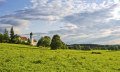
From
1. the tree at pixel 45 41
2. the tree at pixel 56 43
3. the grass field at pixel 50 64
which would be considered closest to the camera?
the grass field at pixel 50 64

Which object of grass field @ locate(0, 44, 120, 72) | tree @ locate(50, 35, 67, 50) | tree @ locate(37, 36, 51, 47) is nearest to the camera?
grass field @ locate(0, 44, 120, 72)

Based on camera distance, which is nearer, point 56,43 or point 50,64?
point 50,64

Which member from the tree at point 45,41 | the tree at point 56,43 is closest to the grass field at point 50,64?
the tree at point 56,43

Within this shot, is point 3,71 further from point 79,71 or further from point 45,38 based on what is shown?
point 45,38

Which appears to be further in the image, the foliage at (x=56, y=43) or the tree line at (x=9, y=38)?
the tree line at (x=9, y=38)

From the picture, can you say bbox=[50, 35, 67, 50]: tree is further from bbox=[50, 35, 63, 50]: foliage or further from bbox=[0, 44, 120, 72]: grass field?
bbox=[0, 44, 120, 72]: grass field

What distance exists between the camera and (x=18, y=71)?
2378cm

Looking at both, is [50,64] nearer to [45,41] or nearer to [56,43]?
[56,43]

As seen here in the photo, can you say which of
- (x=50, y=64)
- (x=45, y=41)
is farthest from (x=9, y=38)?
(x=50, y=64)

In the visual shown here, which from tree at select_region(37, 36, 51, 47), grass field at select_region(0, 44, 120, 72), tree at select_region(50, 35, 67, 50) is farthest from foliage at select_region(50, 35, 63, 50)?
grass field at select_region(0, 44, 120, 72)

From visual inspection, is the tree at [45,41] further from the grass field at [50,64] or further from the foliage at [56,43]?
the grass field at [50,64]

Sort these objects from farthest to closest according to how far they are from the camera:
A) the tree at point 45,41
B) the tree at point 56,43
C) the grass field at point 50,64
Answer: the tree at point 45,41 < the tree at point 56,43 < the grass field at point 50,64

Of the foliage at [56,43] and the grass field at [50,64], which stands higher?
the foliage at [56,43]

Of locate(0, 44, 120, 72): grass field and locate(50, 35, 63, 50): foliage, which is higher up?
locate(50, 35, 63, 50): foliage
